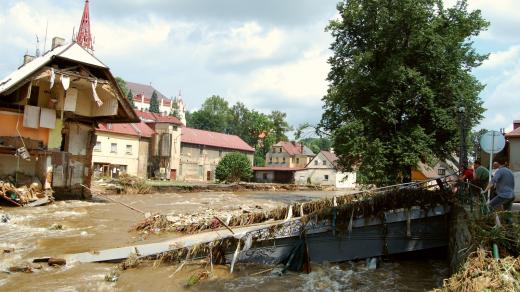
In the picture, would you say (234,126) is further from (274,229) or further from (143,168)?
(274,229)

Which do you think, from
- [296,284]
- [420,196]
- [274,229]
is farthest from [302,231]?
[420,196]

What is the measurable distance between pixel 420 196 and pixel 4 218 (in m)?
14.5

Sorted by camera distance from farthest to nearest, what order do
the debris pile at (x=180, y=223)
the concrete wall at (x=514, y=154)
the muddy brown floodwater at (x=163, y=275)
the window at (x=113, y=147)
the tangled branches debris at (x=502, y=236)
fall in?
1. the window at (x=113, y=147)
2. the concrete wall at (x=514, y=154)
3. the debris pile at (x=180, y=223)
4. the muddy brown floodwater at (x=163, y=275)
5. the tangled branches debris at (x=502, y=236)

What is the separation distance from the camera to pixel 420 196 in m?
11.2

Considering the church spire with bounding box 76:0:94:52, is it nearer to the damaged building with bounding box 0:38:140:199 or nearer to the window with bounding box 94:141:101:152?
the window with bounding box 94:141:101:152

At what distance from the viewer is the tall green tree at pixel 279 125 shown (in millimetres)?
92250

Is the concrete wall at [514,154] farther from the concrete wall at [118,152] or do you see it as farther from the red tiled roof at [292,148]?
the red tiled roof at [292,148]

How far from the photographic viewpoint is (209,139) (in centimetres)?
6675

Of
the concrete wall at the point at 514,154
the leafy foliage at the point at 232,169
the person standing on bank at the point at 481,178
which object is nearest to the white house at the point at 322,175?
the leafy foliage at the point at 232,169

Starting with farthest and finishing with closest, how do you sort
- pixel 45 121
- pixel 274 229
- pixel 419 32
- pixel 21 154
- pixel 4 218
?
1. pixel 419 32
2. pixel 45 121
3. pixel 21 154
4. pixel 4 218
5. pixel 274 229

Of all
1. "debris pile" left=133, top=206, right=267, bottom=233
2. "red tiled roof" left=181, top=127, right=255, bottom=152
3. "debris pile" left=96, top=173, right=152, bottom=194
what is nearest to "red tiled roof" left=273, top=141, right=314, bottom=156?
"red tiled roof" left=181, top=127, right=255, bottom=152

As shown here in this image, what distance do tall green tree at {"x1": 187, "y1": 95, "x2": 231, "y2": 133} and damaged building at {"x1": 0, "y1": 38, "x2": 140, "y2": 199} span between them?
8620 cm

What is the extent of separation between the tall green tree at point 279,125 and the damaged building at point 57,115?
67.4m

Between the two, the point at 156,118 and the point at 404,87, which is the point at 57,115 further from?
the point at 156,118
